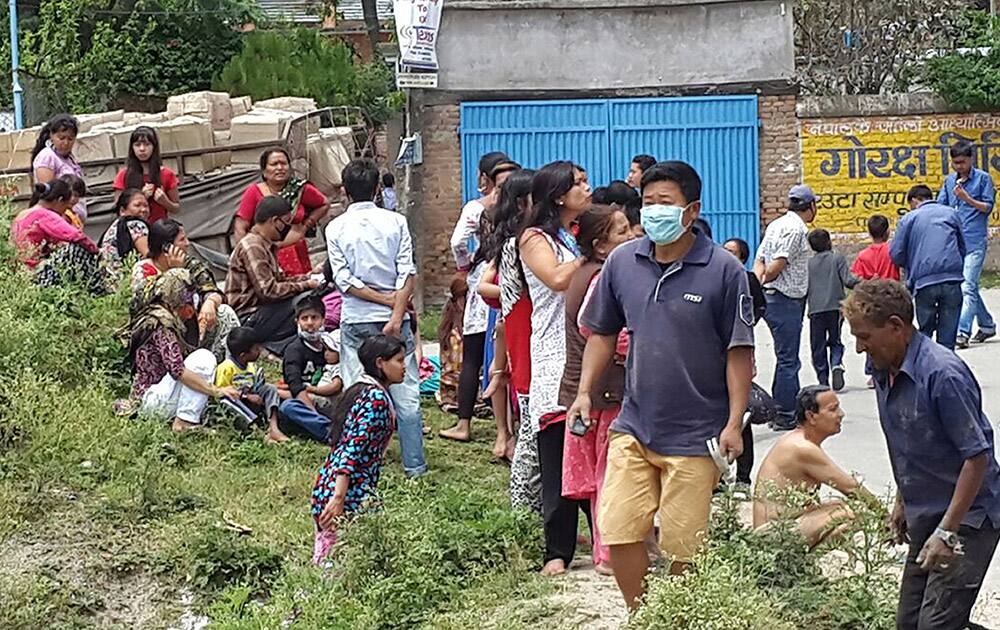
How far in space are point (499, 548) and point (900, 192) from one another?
1257 cm

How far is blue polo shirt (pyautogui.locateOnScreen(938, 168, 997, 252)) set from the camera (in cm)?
1373

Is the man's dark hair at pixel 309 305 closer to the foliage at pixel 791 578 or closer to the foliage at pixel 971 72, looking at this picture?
the foliage at pixel 791 578

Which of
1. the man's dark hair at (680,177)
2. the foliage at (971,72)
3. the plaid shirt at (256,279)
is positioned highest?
the foliage at (971,72)

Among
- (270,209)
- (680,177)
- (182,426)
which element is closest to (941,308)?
(270,209)

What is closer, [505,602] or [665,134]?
[505,602]

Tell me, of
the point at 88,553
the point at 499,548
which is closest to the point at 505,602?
the point at 499,548

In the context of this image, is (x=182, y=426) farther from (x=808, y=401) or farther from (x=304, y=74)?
(x=304, y=74)

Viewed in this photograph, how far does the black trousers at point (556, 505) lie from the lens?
6.79 m

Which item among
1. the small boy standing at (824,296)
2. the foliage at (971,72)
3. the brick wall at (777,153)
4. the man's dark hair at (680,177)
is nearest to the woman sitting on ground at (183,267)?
the small boy standing at (824,296)

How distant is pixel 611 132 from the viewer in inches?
697

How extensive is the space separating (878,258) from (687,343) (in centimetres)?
706

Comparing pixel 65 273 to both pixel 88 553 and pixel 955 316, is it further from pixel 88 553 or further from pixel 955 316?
pixel 955 316

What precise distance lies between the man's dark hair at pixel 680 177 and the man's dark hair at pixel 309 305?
176 inches

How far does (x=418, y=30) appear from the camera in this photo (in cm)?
1580
